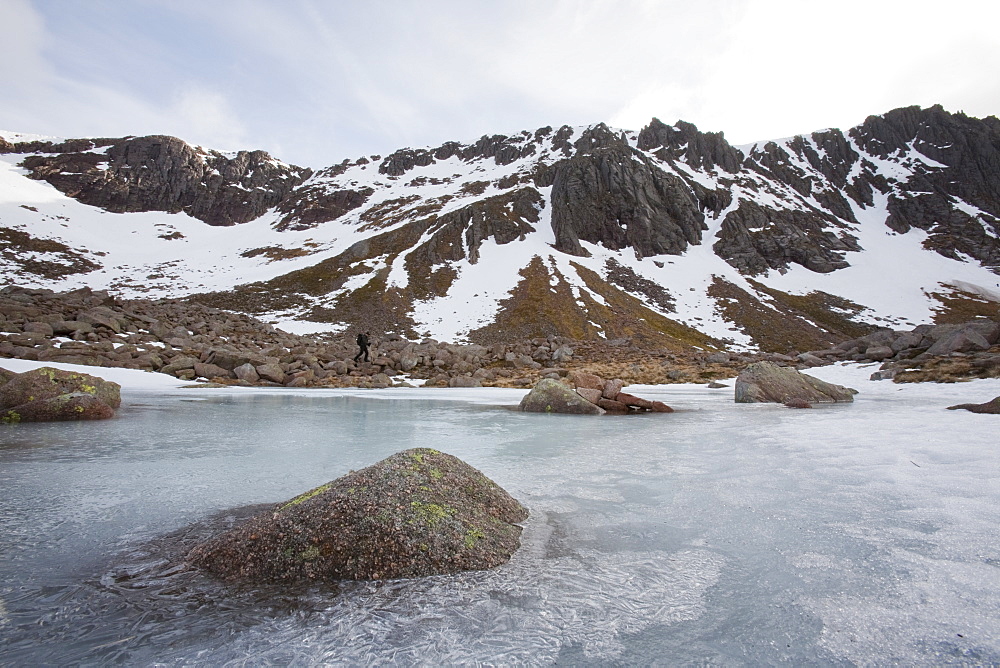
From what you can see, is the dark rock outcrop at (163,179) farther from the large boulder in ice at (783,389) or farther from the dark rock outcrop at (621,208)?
the large boulder in ice at (783,389)

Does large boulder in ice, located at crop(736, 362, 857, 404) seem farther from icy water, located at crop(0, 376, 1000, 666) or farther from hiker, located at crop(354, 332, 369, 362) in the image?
hiker, located at crop(354, 332, 369, 362)

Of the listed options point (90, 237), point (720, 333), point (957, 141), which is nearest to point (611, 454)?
point (720, 333)

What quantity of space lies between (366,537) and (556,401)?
1048 centimetres

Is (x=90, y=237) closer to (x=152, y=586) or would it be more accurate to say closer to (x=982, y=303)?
(x=152, y=586)

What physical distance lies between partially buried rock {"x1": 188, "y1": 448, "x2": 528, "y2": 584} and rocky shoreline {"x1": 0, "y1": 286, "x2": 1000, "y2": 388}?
18.9 meters

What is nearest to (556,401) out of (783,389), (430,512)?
(783,389)

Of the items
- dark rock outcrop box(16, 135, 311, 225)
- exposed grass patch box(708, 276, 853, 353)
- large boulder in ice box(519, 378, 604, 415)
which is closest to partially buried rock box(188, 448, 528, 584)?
large boulder in ice box(519, 378, 604, 415)

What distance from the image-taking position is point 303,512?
135 inches

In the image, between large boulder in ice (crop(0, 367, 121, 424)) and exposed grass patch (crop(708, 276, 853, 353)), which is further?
exposed grass patch (crop(708, 276, 853, 353))

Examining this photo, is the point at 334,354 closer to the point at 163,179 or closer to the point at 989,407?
the point at 989,407

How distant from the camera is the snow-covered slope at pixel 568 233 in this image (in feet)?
193

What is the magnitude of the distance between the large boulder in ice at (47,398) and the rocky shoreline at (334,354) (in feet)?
35.8

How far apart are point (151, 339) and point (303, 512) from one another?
2664cm

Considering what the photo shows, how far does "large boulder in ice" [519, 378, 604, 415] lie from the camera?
511 inches
